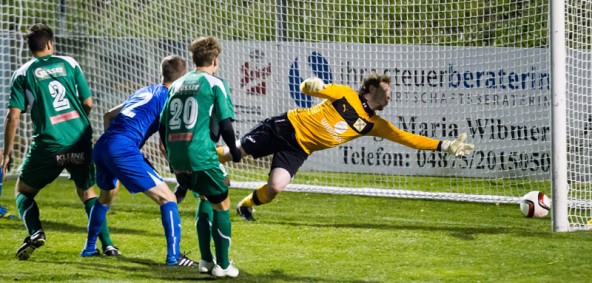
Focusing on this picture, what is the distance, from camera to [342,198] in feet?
36.4

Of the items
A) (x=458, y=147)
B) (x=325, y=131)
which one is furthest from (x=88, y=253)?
(x=458, y=147)

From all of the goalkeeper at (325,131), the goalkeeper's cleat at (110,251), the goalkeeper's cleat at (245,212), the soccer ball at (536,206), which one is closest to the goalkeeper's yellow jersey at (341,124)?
the goalkeeper at (325,131)

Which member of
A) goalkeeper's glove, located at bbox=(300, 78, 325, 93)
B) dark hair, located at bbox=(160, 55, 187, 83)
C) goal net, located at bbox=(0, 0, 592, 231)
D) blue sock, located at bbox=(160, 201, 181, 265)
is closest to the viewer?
blue sock, located at bbox=(160, 201, 181, 265)

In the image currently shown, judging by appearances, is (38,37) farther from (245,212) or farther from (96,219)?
(245,212)

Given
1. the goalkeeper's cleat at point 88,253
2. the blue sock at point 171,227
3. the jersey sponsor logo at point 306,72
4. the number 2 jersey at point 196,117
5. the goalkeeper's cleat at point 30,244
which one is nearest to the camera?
the number 2 jersey at point 196,117

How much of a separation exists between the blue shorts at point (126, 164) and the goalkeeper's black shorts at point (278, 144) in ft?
6.30

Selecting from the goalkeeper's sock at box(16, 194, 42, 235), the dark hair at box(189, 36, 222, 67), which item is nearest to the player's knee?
the dark hair at box(189, 36, 222, 67)

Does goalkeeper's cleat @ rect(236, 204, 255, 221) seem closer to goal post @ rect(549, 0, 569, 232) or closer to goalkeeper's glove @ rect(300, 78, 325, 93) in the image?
goalkeeper's glove @ rect(300, 78, 325, 93)

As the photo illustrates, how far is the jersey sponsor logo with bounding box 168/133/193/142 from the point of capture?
20.6 feet

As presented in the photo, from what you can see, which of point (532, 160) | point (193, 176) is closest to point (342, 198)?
point (532, 160)

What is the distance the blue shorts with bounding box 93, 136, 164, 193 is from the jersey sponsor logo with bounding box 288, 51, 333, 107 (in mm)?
5572

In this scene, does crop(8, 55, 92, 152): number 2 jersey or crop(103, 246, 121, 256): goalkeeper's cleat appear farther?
crop(103, 246, 121, 256): goalkeeper's cleat

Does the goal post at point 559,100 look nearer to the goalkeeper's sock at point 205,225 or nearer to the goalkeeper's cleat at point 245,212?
the goalkeeper's cleat at point 245,212

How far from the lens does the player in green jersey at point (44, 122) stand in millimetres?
7230
